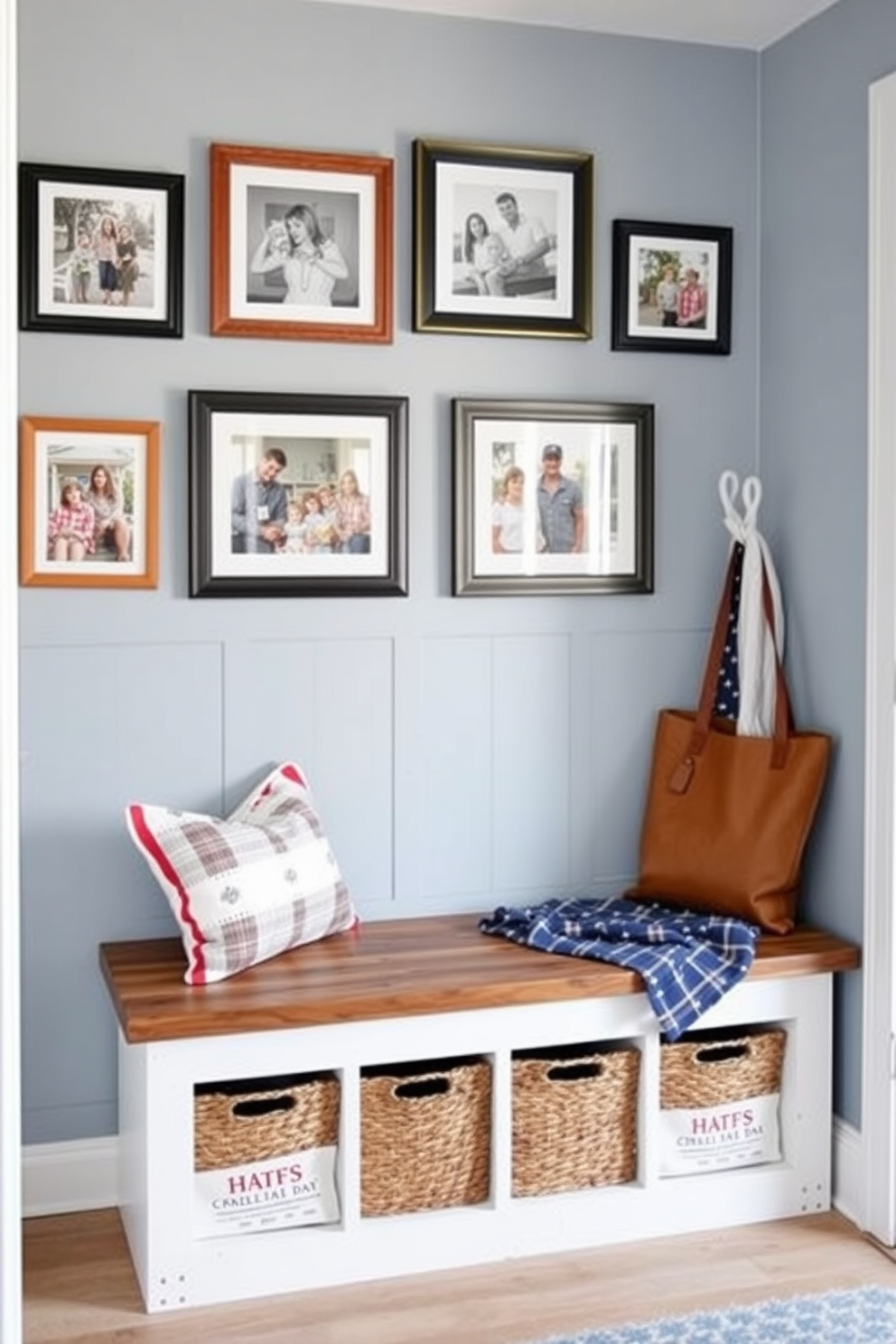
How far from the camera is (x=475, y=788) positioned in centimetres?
346

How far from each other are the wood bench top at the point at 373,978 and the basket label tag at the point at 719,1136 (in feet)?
0.97

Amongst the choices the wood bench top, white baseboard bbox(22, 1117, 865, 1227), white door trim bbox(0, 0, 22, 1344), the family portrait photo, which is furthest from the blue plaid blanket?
white door trim bbox(0, 0, 22, 1344)

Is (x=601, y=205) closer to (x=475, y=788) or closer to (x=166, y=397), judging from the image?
(x=166, y=397)

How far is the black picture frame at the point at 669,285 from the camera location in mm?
3484

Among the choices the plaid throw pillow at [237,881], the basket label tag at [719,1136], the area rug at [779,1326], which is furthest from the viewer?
the basket label tag at [719,1136]

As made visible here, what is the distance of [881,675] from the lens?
10.1 feet

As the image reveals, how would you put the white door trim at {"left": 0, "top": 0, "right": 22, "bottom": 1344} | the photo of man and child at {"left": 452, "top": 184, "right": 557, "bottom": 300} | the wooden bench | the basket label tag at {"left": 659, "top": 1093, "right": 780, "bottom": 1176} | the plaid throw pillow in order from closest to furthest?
the white door trim at {"left": 0, "top": 0, "right": 22, "bottom": 1344} → the wooden bench → the plaid throw pillow → the basket label tag at {"left": 659, "top": 1093, "right": 780, "bottom": 1176} → the photo of man and child at {"left": 452, "top": 184, "right": 557, "bottom": 300}

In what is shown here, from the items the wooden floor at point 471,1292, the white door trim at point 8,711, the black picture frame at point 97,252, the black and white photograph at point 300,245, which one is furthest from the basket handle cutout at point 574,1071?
the black picture frame at point 97,252

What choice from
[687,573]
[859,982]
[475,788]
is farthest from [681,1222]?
[687,573]

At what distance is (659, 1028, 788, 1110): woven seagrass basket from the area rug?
0.43 metres

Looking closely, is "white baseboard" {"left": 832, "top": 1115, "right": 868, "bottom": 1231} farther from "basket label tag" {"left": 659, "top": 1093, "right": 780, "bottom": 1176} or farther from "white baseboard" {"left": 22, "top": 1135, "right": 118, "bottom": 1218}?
"white baseboard" {"left": 22, "top": 1135, "right": 118, "bottom": 1218}

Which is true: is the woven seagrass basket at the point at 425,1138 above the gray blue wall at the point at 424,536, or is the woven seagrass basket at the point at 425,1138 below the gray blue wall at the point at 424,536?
below

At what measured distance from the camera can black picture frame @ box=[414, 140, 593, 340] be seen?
3334 mm

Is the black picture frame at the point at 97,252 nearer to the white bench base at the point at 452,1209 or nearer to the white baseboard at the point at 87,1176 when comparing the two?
the white bench base at the point at 452,1209
